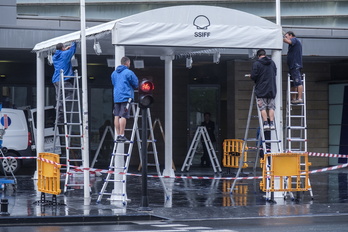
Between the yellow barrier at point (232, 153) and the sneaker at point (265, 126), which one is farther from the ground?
the sneaker at point (265, 126)

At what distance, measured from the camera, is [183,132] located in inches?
1096

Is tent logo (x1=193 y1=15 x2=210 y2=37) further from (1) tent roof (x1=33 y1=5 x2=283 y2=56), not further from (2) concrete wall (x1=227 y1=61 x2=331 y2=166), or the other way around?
(2) concrete wall (x1=227 y1=61 x2=331 y2=166)

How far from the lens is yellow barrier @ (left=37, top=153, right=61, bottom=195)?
Result: 14789 millimetres

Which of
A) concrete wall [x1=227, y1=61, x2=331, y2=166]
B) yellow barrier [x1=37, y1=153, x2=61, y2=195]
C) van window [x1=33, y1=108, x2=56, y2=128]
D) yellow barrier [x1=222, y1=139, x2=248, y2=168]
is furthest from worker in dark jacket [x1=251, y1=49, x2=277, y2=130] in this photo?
van window [x1=33, y1=108, x2=56, y2=128]

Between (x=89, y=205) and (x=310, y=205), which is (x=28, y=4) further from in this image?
(x=310, y=205)

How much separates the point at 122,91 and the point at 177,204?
8.30ft

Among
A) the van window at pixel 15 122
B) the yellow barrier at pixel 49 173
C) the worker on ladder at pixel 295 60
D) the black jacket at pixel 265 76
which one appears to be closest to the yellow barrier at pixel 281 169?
the black jacket at pixel 265 76

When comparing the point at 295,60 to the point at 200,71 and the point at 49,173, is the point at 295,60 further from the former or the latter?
the point at 200,71

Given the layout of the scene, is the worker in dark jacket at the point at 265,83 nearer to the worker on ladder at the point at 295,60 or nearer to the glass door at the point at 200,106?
the worker on ladder at the point at 295,60

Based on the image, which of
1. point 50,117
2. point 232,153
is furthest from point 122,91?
point 50,117

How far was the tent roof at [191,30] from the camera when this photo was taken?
15391mm

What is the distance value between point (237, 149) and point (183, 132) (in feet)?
16.5

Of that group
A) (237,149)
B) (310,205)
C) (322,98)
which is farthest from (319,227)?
(322,98)

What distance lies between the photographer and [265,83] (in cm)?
1639
